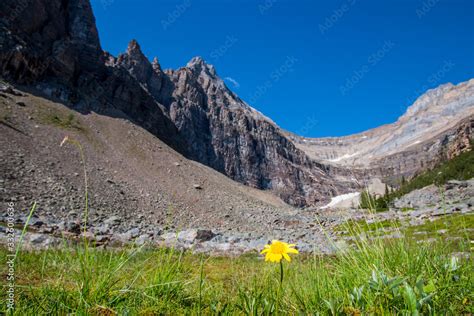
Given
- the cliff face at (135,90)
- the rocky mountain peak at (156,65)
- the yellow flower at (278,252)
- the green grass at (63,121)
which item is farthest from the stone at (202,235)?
the rocky mountain peak at (156,65)

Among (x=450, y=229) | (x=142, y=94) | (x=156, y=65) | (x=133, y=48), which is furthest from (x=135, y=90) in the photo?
(x=450, y=229)

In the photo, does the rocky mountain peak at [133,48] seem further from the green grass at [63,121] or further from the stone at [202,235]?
the stone at [202,235]

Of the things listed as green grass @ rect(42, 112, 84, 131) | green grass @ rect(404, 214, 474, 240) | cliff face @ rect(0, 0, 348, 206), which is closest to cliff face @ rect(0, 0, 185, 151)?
cliff face @ rect(0, 0, 348, 206)

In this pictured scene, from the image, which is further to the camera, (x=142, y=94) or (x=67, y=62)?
(x=142, y=94)

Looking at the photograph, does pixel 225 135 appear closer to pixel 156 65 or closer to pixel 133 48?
pixel 156 65

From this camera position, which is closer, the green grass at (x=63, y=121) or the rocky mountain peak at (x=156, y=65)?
the green grass at (x=63, y=121)

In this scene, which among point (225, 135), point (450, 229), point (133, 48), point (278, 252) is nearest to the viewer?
point (278, 252)

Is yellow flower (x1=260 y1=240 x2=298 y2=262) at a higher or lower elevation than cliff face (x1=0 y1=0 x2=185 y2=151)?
lower

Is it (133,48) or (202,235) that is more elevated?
(133,48)

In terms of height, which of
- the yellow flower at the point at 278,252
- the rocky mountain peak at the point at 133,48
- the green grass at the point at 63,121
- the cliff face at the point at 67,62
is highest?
the rocky mountain peak at the point at 133,48

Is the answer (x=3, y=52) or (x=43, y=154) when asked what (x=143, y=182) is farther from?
(x=3, y=52)

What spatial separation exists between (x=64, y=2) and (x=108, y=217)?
66.3 m

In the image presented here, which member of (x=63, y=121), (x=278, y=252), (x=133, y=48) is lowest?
(x=278, y=252)

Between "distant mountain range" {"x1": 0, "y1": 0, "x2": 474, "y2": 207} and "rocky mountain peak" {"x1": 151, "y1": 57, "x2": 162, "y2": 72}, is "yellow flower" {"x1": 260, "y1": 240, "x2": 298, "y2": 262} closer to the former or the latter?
"distant mountain range" {"x1": 0, "y1": 0, "x2": 474, "y2": 207}
